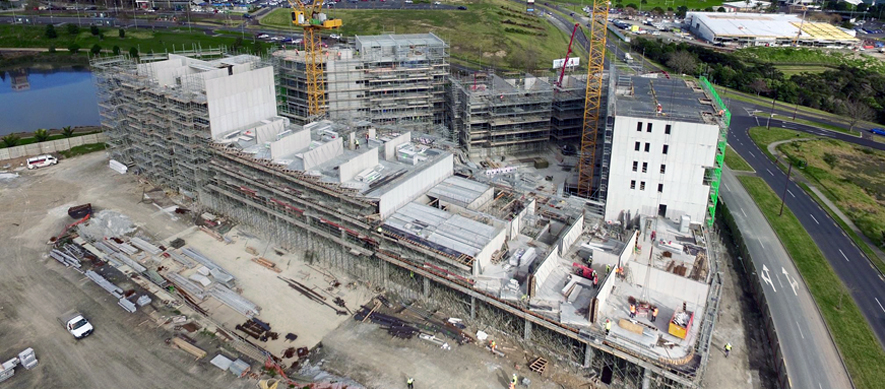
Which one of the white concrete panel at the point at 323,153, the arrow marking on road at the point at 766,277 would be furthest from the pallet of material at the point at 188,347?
the arrow marking on road at the point at 766,277

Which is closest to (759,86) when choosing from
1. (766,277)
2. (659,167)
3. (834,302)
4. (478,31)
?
(478,31)

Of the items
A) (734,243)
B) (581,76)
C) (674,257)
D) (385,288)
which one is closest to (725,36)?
(581,76)

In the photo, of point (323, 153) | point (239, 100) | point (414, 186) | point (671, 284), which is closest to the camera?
point (671, 284)

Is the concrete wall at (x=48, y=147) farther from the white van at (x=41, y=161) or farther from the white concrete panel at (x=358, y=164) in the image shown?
the white concrete panel at (x=358, y=164)

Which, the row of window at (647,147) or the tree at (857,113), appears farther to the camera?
the tree at (857,113)

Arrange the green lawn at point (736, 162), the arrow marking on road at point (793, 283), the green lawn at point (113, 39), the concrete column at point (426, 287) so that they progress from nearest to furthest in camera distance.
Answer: the concrete column at point (426, 287), the arrow marking on road at point (793, 283), the green lawn at point (736, 162), the green lawn at point (113, 39)

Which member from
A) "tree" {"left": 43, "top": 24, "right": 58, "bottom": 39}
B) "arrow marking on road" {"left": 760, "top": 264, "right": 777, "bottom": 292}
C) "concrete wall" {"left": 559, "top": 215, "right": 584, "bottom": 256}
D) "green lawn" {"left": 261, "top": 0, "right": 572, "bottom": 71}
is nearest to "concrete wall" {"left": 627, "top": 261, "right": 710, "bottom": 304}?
"concrete wall" {"left": 559, "top": 215, "right": 584, "bottom": 256}

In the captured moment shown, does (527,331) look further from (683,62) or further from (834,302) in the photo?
(683,62)
